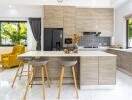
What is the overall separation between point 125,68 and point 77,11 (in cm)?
358

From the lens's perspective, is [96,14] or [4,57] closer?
[4,57]

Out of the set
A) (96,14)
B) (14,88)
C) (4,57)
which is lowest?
(14,88)

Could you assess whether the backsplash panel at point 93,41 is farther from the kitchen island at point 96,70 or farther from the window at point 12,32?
the kitchen island at point 96,70

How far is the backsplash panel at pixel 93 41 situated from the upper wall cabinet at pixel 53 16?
1495mm

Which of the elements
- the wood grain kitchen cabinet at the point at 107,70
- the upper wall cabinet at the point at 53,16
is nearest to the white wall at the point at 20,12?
the upper wall cabinet at the point at 53,16

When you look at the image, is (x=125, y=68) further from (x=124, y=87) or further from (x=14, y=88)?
(x=14, y=88)

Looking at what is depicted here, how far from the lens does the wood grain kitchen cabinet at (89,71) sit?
4.77m

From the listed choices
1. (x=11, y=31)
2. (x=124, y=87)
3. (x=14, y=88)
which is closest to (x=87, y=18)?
(x=11, y=31)

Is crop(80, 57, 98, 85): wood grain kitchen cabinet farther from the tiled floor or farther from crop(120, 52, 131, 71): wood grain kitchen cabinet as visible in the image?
crop(120, 52, 131, 71): wood grain kitchen cabinet

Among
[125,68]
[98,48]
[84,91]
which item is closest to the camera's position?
[84,91]

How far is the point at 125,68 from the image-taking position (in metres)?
7.15

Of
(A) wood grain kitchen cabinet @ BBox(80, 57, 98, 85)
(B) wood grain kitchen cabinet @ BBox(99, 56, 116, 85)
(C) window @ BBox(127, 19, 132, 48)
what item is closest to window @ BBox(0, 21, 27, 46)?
(C) window @ BBox(127, 19, 132, 48)

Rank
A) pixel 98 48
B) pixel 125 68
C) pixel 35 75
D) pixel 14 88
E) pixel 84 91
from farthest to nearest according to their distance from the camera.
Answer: pixel 98 48
pixel 125 68
pixel 35 75
pixel 14 88
pixel 84 91

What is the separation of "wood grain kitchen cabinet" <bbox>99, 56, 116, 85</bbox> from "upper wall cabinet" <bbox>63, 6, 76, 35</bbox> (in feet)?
13.9
